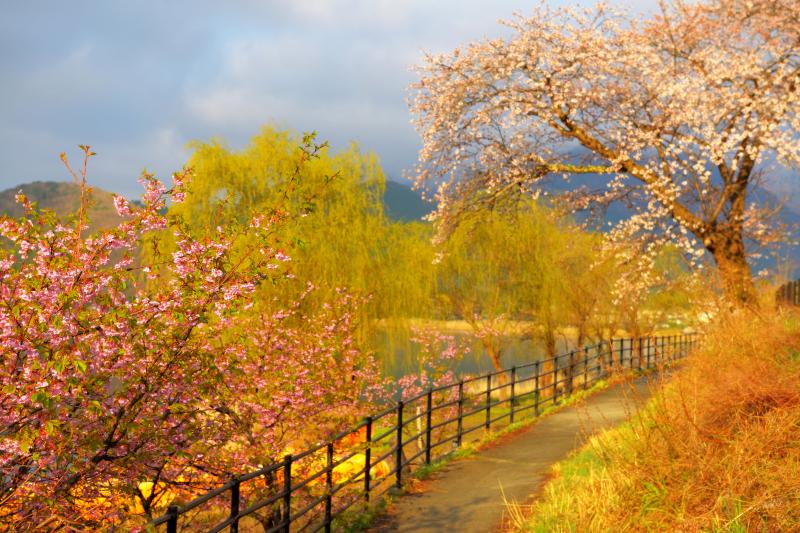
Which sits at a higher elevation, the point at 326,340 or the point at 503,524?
the point at 326,340

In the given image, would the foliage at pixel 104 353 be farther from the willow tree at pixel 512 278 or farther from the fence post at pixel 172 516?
the willow tree at pixel 512 278

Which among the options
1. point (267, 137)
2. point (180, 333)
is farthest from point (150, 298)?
point (267, 137)

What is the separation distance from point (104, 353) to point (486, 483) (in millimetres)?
6717

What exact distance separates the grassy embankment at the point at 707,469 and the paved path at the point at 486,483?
→ 0.52 meters

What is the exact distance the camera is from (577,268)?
3266 centimetres

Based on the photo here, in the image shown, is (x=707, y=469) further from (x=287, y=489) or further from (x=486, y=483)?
(x=486, y=483)

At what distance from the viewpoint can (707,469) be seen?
6.72m

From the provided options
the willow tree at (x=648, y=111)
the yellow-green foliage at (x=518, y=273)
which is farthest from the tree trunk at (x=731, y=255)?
the yellow-green foliage at (x=518, y=273)

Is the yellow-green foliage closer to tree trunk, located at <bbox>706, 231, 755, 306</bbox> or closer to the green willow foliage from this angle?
the green willow foliage

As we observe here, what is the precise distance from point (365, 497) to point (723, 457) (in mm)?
4526

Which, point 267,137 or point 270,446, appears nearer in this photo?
point 270,446

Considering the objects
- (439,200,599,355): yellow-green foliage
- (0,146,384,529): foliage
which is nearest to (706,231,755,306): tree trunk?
(0,146,384,529): foliage

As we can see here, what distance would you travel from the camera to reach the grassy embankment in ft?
19.9

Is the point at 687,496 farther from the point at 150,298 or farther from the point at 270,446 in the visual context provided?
the point at 270,446
